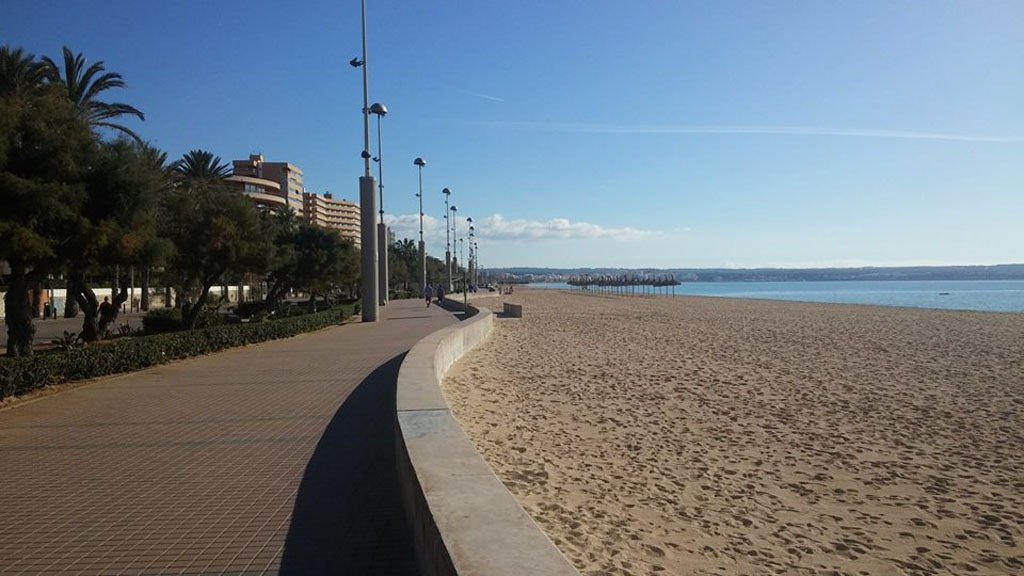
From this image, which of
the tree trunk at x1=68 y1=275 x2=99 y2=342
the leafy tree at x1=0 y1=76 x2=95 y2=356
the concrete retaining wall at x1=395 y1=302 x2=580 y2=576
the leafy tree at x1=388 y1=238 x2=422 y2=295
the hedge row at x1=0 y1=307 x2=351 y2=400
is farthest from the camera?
the leafy tree at x1=388 y1=238 x2=422 y2=295

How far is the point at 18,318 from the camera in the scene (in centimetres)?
1255

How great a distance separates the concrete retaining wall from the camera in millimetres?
2674

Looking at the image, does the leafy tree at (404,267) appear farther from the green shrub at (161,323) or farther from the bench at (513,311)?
the green shrub at (161,323)

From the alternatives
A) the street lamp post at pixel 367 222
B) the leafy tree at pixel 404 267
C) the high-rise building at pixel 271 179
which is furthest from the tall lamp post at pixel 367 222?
the high-rise building at pixel 271 179

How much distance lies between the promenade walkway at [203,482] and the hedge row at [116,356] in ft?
1.54

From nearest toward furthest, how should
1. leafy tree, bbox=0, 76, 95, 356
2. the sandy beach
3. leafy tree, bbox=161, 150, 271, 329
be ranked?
the sandy beach
leafy tree, bbox=0, 76, 95, 356
leafy tree, bbox=161, 150, 271, 329

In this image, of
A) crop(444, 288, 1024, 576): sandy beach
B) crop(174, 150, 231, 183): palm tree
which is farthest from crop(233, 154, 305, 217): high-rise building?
crop(444, 288, 1024, 576): sandy beach

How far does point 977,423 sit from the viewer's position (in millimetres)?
8891

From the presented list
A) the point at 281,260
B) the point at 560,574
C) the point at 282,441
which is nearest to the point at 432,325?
the point at 281,260

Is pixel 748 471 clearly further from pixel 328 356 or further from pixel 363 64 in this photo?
pixel 363 64

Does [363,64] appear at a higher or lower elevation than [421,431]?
higher

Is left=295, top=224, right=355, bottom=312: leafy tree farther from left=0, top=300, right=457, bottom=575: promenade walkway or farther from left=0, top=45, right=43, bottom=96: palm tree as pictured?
left=0, top=300, right=457, bottom=575: promenade walkway

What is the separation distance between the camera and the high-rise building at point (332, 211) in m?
125

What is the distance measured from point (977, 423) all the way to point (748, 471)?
429cm
